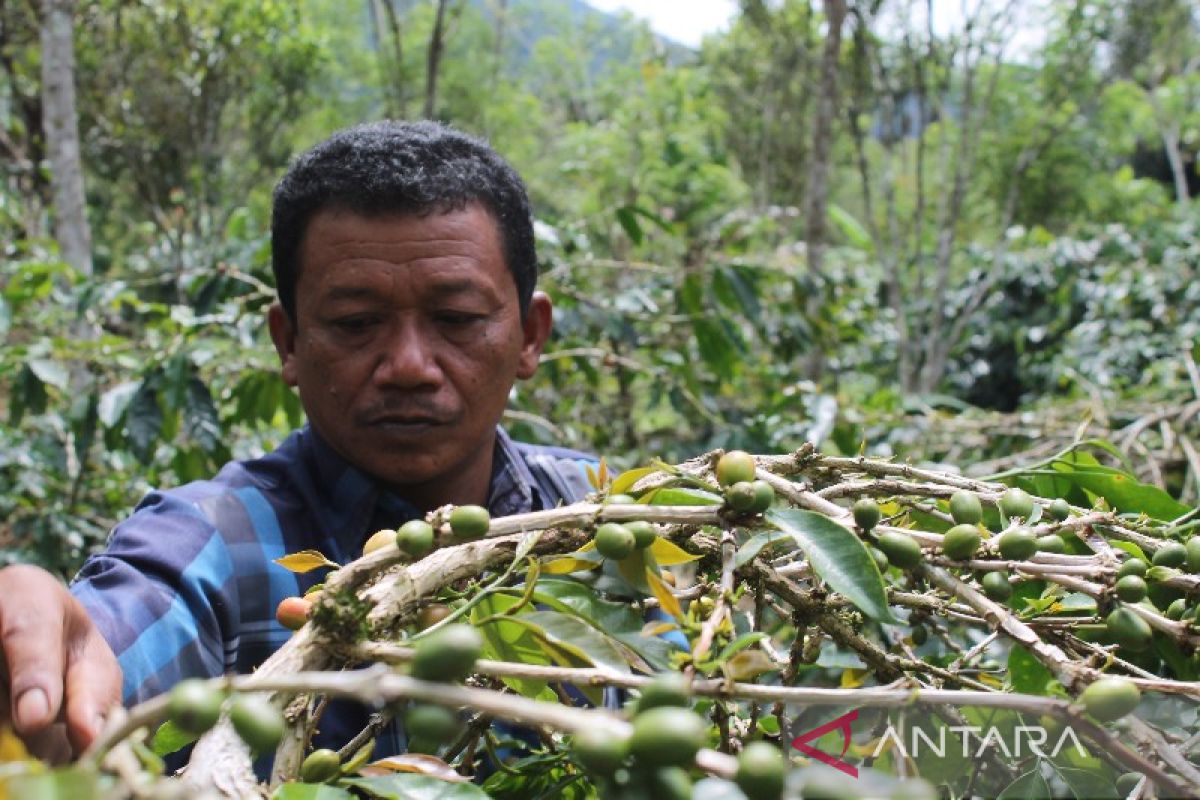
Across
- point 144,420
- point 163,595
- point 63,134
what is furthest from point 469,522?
point 63,134

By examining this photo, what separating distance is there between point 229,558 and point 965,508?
87 centimetres

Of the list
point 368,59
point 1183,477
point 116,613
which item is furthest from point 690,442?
point 368,59

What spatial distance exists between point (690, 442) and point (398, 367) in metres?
2.20

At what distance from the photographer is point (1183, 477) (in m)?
2.67

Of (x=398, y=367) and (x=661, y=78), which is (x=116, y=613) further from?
(x=661, y=78)

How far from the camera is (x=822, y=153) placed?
4469 mm

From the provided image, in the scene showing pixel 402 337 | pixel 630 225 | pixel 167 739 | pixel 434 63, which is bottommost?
pixel 167 739

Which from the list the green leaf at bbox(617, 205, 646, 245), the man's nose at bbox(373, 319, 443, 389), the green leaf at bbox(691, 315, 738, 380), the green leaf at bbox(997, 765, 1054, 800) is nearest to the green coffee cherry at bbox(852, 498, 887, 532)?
the green leaf at bbox(997, 765, 1054, 800)

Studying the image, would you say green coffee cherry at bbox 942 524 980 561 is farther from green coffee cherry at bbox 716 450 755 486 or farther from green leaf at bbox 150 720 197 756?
green leaf at bbox 150 720 197 756

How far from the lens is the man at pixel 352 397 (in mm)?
1105

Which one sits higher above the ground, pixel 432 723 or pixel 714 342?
pixel 432 723

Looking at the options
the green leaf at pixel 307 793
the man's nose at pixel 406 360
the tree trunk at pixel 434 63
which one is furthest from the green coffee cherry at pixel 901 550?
the tree trunk at pixel 434 63

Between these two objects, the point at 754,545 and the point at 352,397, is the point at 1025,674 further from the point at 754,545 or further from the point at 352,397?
the point at 352,397

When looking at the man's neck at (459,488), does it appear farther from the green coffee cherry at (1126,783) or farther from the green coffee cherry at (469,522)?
the green coffee cherry at (1126,783)
